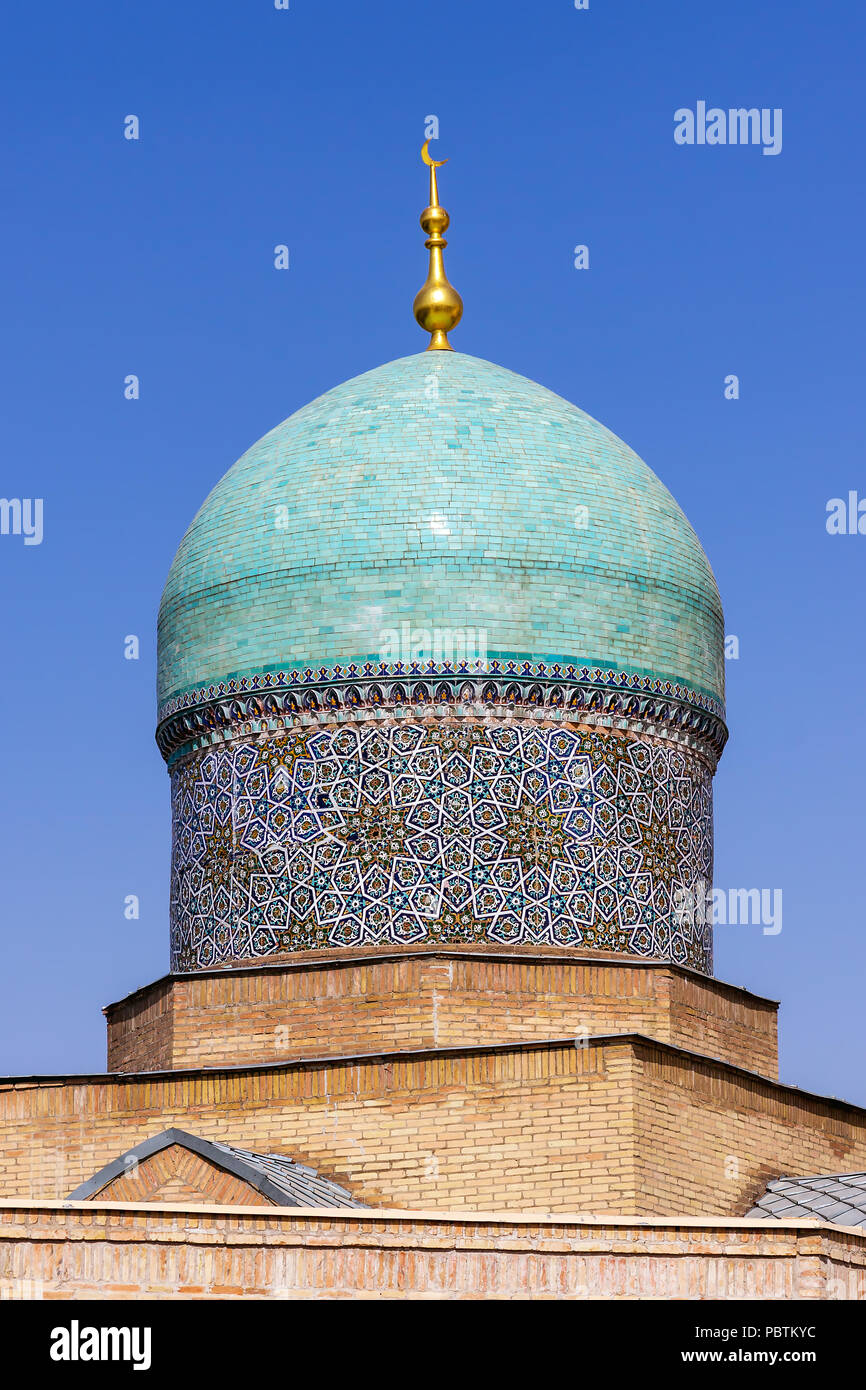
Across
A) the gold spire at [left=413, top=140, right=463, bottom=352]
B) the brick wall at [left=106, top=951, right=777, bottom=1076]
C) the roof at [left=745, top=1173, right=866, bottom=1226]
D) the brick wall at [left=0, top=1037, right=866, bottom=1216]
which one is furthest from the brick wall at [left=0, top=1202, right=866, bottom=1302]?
the gold spire at [left=413, top=140, right=463, bottom=352]

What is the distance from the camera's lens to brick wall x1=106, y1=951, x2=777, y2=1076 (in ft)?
41.4

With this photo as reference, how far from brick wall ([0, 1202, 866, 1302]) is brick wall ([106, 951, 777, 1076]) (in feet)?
9.29

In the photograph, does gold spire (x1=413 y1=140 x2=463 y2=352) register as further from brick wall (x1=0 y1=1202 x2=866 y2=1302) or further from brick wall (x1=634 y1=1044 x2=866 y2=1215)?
brick wall (x1=0 y1=1202 x2=866 y2=1302)

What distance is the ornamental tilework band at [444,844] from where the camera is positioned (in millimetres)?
13258

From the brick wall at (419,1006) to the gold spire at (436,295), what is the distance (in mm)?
4275

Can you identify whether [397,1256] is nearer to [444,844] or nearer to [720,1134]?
[720,1134]

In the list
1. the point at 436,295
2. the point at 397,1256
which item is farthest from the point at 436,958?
the point at 436,295

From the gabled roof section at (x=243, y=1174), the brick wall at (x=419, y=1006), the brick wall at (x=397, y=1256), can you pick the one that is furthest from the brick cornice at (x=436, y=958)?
the brick wall at (x=397, y=1256)

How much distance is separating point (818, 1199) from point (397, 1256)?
295 centimetres

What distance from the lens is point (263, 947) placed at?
44.3 ft

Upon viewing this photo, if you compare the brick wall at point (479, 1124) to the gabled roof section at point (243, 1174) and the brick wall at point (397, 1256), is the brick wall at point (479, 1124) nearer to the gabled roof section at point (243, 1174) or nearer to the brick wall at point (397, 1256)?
the gabled roof section at point (243, 1174)
